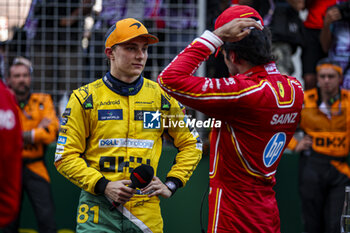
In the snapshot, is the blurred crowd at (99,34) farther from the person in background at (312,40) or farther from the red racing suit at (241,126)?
the red racing suit at (241,126)

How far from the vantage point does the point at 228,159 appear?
3.31 meters

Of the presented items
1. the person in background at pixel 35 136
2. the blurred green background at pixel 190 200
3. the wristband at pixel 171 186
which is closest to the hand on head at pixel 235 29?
the wristband at pixel 171 186

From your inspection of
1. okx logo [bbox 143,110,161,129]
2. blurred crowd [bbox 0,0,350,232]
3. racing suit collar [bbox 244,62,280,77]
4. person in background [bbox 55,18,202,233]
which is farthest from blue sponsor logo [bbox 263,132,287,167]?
blurred crowd [bbox 0,0,350,232]

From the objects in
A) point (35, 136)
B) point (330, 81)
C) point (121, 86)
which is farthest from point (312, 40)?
point (121, 86)

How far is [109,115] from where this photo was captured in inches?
142

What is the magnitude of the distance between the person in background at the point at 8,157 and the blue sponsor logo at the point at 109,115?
1.41 m

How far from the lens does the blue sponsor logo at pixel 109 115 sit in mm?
3604

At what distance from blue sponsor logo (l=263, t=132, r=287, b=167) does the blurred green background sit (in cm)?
285

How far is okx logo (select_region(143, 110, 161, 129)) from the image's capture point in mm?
3670

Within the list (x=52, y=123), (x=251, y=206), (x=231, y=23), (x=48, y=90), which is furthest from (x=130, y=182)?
(x=48, y=90)

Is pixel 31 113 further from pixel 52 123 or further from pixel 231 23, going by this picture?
pixel 231 23

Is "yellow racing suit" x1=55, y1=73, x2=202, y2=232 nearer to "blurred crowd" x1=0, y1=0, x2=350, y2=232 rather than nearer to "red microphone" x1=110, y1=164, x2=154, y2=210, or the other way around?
"red microphone" x1=110, y1=164, x2=154, y2=210

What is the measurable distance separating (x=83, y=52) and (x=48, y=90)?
692mm

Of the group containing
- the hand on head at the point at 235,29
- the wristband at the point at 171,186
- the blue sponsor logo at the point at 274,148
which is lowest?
the wristband at the point at 171,186
